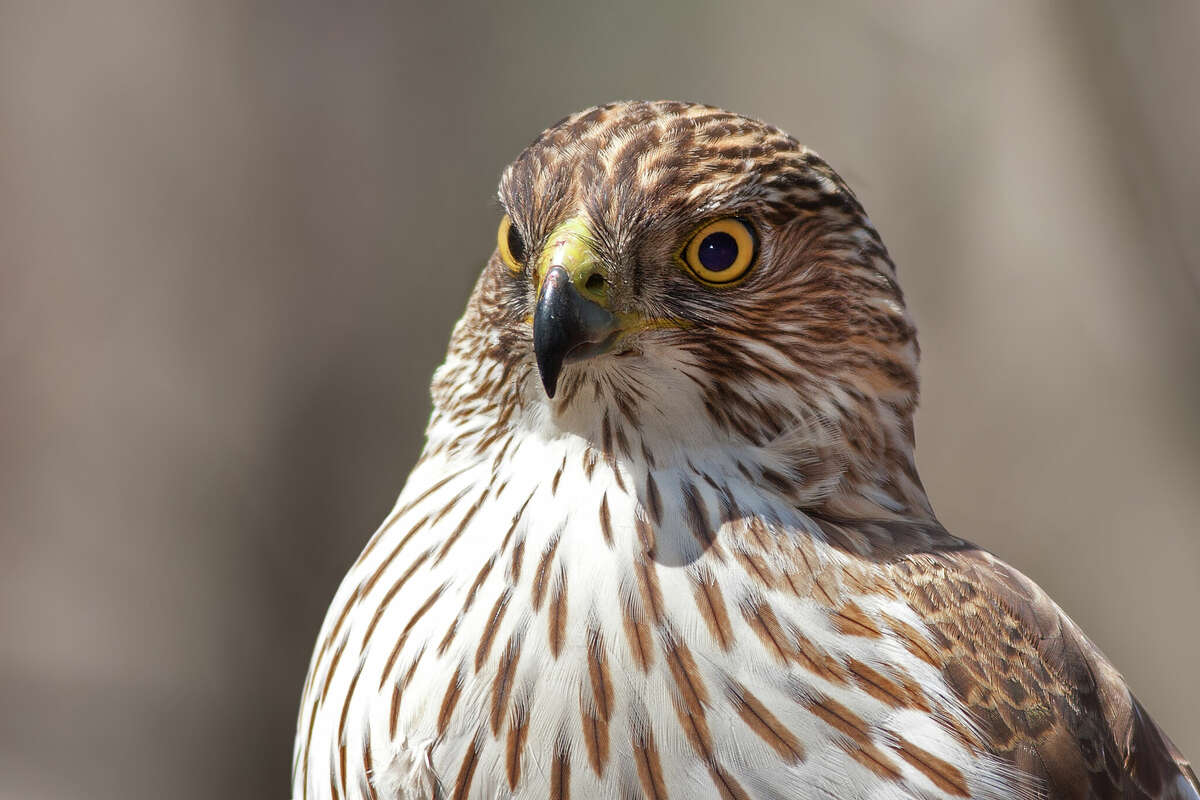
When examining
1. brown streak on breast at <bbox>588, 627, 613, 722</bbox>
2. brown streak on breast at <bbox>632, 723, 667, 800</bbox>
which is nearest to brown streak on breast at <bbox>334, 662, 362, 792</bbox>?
brown streak on breast at <bbox>588, 627, 613, 722</bbox>

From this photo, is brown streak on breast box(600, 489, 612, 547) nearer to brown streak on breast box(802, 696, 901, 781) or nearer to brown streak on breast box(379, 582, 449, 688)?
brown streak on breast box(379, 582, 449, 688)

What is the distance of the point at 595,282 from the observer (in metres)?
2.41

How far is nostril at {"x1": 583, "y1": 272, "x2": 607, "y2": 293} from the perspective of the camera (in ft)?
7.86

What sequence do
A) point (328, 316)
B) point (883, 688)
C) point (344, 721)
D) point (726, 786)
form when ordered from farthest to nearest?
1. point (328, 316)
2. point (344, 721)
3. point (883, 688)
4. point (726, 786)

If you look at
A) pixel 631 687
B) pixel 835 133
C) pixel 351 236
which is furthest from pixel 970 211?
pixel 631 687

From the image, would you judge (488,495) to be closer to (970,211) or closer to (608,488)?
(608,488)

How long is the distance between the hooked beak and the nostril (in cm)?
3

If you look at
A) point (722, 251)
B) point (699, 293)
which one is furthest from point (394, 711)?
point (722, 251)

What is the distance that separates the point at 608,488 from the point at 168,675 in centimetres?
441

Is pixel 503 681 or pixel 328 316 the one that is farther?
pixel 328 316

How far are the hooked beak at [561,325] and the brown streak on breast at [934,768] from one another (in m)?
0.90

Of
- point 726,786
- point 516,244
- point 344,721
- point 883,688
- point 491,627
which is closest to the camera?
point 726,786

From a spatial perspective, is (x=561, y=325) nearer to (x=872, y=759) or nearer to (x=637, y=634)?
(x=637, y=634)

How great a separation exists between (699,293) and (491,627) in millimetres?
773
